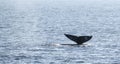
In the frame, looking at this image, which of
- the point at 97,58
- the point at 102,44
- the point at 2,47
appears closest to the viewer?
the point at 97,58

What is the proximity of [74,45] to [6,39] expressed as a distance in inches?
629

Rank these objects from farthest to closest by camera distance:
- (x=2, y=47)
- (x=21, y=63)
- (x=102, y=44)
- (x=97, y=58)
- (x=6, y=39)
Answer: (x=6, y=39) < (x=102, y=44) < (x=2, y=47) < (x=97, y=58) < (x=21, y=63)

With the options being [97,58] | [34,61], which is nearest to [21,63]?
[34,61]

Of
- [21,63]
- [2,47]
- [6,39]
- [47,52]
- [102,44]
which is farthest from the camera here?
[6,39]

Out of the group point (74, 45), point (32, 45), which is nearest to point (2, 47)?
point (32, 45)

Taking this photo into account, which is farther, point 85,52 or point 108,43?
point 108,43

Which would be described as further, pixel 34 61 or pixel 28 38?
pixel 28 38

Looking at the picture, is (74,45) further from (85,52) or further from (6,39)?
(6,39)

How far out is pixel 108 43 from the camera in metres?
97.4

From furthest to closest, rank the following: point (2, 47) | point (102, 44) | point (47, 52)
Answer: point (102, 44) < point (2, 47) < point (47, 52)

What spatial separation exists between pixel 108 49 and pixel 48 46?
9127mm

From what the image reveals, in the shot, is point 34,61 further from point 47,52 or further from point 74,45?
point 74,45

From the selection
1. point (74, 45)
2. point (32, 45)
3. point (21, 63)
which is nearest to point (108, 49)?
point (74, 45)

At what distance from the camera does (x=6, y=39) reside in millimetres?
102250
